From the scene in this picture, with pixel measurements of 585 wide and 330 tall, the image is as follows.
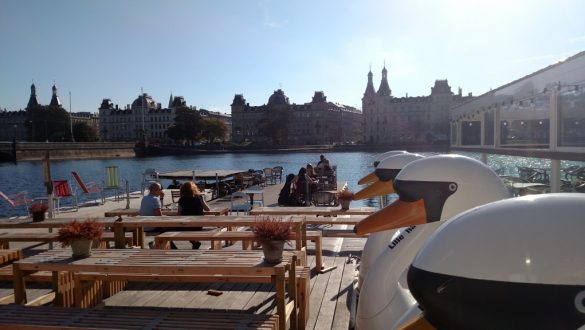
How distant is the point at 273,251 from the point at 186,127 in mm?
108994

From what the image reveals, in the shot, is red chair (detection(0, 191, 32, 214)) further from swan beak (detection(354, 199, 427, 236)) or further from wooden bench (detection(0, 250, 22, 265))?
swan beak (detection(354, 199, 427, 236))

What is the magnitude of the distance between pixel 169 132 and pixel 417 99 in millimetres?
60317

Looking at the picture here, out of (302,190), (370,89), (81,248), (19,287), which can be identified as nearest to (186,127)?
(370,89)

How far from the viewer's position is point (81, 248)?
4.36 m

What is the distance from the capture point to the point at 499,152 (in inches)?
275

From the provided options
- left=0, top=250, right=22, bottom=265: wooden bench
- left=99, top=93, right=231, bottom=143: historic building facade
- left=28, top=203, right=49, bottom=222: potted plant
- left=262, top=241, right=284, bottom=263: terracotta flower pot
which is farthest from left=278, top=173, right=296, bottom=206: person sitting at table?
left=99, top=93, right=231, bottom=143: historic building facade

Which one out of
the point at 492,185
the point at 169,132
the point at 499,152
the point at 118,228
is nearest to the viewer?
the point at 492,185

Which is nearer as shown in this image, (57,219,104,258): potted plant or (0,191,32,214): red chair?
(57,219,104,258): potted plant

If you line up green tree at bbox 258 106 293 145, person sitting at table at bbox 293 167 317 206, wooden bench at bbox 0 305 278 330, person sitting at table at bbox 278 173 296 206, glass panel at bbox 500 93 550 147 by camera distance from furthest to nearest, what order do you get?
green tree at bbox 258 106 293 145, person sitting at table at bbox 293 167 317 206, person sitting at table at bbox 278 173 296 206, glass panel at bbox 500 93 550 147, wooden bench at bbox 0 305 278 330

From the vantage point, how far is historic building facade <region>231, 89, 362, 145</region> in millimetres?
130250

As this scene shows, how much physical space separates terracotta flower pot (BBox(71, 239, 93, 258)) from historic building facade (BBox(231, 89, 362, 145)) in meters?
117

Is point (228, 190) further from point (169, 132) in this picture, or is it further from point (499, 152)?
point (169, 132)

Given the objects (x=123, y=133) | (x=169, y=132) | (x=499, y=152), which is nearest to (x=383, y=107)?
(x=169, y=132)

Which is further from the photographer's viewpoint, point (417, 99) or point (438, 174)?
point (417, 99)
